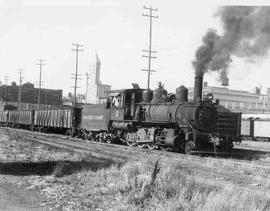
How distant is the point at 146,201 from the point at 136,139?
1482cm

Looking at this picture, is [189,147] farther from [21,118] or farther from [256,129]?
[21,118]

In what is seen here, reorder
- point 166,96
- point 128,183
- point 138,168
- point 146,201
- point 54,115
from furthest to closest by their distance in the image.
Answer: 1. point 54,115
2. point 166,96
3. point 138,168
4. point 128,183
5. point 146,201

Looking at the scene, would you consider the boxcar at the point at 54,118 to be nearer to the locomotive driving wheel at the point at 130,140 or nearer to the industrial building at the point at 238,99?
the locomotive driving wheel at the point at 130,140

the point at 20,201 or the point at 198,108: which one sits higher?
the point at 198,108

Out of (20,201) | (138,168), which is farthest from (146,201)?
(138,168)

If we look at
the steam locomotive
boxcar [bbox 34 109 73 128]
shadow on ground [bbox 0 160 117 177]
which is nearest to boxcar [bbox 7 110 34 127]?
boxcar [bbox 34 109 73 128]

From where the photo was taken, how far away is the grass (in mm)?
7840

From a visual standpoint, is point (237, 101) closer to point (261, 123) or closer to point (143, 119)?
point (261, 123)

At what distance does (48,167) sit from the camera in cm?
1337

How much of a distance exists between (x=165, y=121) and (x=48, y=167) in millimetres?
8847

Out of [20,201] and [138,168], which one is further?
[138,168]

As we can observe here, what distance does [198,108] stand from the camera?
A: 19.6 m

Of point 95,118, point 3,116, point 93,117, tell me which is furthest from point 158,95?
point 3,116

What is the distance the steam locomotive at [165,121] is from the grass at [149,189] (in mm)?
6460
